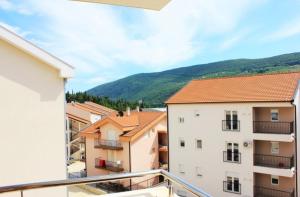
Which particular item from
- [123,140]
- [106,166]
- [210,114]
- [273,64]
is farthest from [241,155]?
[273,64]

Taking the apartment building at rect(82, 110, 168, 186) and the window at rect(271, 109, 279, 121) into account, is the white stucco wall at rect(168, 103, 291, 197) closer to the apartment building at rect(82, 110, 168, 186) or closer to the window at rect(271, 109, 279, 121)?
the window at rect(271, 109, 279, 121)

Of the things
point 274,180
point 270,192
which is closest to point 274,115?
point 274,180

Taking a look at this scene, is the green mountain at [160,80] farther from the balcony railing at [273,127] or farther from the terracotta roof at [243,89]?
the balcony railing at [273,127]

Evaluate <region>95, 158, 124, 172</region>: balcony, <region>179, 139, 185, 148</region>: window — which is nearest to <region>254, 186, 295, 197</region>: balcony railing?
<region>179, 139, 185, 148</region>: window

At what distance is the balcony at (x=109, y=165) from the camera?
15528mm

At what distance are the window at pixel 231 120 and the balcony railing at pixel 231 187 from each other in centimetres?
219

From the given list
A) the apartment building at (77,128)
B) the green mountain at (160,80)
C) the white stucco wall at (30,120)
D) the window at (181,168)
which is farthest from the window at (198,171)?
the green mountain at (160,80)

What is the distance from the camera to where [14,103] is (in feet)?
11.1

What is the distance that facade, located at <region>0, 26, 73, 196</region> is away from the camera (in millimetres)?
3318

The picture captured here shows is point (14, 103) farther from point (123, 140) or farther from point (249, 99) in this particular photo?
point (123, 140)

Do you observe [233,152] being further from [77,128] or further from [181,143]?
[77,128]

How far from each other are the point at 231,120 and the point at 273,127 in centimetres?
155

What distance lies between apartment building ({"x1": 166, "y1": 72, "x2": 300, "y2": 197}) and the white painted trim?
29.3ft

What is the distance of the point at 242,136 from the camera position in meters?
11.7
